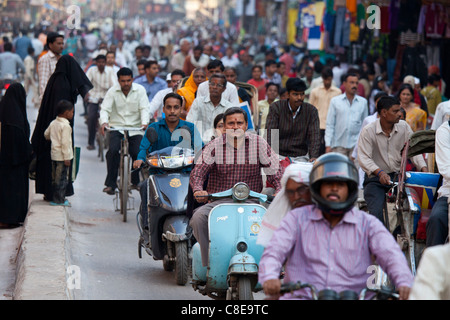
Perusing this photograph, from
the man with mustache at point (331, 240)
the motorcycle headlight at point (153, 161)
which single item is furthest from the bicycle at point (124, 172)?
the man with mustache at point (331, 240)

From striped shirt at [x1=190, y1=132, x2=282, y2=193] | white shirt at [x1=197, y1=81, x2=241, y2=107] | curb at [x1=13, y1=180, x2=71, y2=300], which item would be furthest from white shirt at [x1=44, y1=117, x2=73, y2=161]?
striped shirt at [x1=190, y1=132, x2=282, y2=193]

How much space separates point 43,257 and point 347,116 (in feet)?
18.6

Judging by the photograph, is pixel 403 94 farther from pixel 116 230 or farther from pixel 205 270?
pixel 205 270

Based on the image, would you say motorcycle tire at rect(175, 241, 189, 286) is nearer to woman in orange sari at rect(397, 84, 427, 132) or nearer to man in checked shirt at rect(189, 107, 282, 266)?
man in checked shirt at rect(189, 107, 282, 266)

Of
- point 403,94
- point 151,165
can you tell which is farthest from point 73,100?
point 403,94

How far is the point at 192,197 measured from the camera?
24.6 feet

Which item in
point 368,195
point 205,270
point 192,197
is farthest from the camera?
point 368,195

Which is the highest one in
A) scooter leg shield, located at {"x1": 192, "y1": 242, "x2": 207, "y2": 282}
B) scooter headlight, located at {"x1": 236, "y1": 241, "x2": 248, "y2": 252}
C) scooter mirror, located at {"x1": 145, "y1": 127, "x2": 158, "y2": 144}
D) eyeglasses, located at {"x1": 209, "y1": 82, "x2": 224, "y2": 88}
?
eyeglasses, located at {"x1": 209, "y1": 82, "x2": 224, "y2": 88}

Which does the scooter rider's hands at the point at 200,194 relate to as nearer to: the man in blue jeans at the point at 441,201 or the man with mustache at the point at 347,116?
the man in blue jeans at the point at 441,201

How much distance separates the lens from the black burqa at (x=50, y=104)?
1101 cm

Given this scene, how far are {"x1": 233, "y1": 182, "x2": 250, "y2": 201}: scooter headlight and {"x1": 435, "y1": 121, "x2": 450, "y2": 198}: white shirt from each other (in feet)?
4.94

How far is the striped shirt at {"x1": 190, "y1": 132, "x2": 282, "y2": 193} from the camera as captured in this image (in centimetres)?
720

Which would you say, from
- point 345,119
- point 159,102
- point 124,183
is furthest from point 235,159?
point 159,102

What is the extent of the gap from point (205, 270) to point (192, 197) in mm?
758
